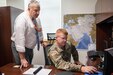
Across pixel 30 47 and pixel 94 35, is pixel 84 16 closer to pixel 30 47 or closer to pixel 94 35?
pixel 94 35

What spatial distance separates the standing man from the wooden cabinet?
2.66 feet

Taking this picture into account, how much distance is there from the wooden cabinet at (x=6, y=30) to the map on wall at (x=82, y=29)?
117 centimetres

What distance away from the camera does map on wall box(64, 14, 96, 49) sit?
3.36 metres

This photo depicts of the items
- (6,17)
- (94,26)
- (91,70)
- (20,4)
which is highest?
(20,4)

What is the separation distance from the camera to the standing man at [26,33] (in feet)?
6.85

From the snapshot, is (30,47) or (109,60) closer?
(109,60)

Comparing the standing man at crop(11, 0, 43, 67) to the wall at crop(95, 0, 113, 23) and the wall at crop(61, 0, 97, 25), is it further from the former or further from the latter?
the wall at crop(61, 0, 97, 25)

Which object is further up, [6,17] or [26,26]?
[6,17]

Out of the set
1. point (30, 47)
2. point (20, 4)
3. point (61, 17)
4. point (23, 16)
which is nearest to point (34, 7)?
point (23, 16)

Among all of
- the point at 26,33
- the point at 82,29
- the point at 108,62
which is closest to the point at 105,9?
the point at 108,62

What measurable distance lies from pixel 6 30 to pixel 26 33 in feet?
3.35

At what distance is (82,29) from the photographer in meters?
3.41

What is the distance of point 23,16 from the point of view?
2.20 metres

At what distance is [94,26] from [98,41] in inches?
14.4
